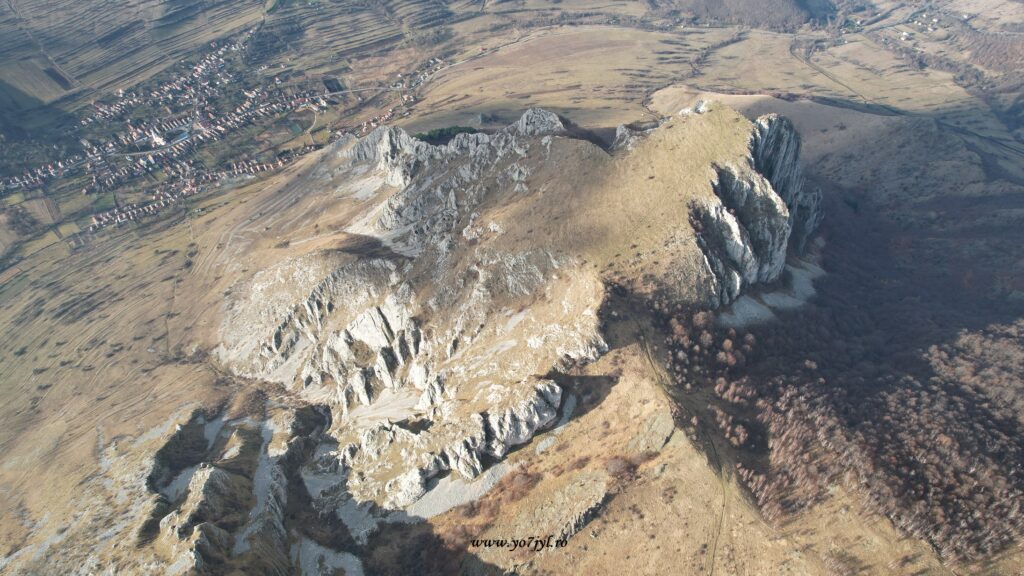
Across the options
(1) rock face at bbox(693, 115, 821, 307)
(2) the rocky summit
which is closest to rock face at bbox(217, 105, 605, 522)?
(2) the rocky summit

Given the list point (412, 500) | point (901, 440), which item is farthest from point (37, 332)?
point (901, 440)

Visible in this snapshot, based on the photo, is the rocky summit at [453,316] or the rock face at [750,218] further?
the rock face at [750,218]

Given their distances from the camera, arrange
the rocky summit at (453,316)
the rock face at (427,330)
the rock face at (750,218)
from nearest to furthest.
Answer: the rocky summit at (453,316) → the rock face at (427,330) → the rock face at (750,218)

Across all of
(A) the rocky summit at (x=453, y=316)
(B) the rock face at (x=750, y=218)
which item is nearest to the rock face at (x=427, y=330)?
(A) the rocky summit at (x=453, y=316)

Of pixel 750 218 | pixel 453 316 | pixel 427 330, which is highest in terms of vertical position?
pixel 750 218

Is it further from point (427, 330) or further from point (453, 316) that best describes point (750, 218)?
point (427, 330)

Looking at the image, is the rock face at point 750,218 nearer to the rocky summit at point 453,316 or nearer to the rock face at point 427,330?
the rocky summit at point 453,316

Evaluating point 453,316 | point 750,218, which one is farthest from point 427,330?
point 750,218

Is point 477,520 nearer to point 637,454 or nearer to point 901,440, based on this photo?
point 637,454
